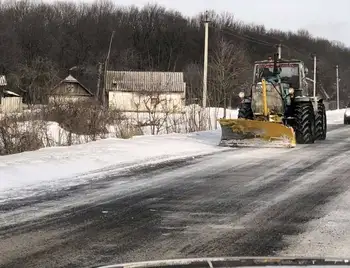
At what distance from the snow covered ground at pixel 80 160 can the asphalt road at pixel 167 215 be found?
27.2 inches

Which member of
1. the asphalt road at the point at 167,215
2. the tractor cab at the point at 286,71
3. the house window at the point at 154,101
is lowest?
the asphalt road at the point at 167,215

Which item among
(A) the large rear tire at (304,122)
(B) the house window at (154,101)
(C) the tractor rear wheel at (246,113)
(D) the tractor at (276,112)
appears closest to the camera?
(D) the tractor at (276,112)

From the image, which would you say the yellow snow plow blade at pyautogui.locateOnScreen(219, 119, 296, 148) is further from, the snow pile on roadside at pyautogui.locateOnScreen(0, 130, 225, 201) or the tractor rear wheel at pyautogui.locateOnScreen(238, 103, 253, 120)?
the tractor rear wheel at pyautogui.locateOnScreen(238, 103, 253, 120)

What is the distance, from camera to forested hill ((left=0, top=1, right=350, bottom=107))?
92562 millimetres

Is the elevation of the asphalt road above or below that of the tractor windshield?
below

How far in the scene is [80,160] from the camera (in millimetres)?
11234

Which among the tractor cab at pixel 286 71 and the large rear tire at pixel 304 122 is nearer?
the large rear tire at pixel 304 122

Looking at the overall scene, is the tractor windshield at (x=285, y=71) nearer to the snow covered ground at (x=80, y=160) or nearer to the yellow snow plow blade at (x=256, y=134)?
the yellow snow plow blade at (x=256, y=134)

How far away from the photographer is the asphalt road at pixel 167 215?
16.3 feet

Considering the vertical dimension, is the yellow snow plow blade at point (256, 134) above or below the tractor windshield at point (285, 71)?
below

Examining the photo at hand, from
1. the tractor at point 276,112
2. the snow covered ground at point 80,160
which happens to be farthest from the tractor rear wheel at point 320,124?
the snow covered ground at point 80,160

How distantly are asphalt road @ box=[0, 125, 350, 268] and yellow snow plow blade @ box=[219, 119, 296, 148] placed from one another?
3.86 metres

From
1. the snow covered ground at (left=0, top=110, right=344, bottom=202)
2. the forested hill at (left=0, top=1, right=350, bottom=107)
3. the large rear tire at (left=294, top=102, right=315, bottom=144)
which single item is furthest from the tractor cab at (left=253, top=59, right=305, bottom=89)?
the forested hill at (left=0, top=1, right=350, bottom=107)

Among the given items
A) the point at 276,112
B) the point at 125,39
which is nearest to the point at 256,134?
the point at 276,112
